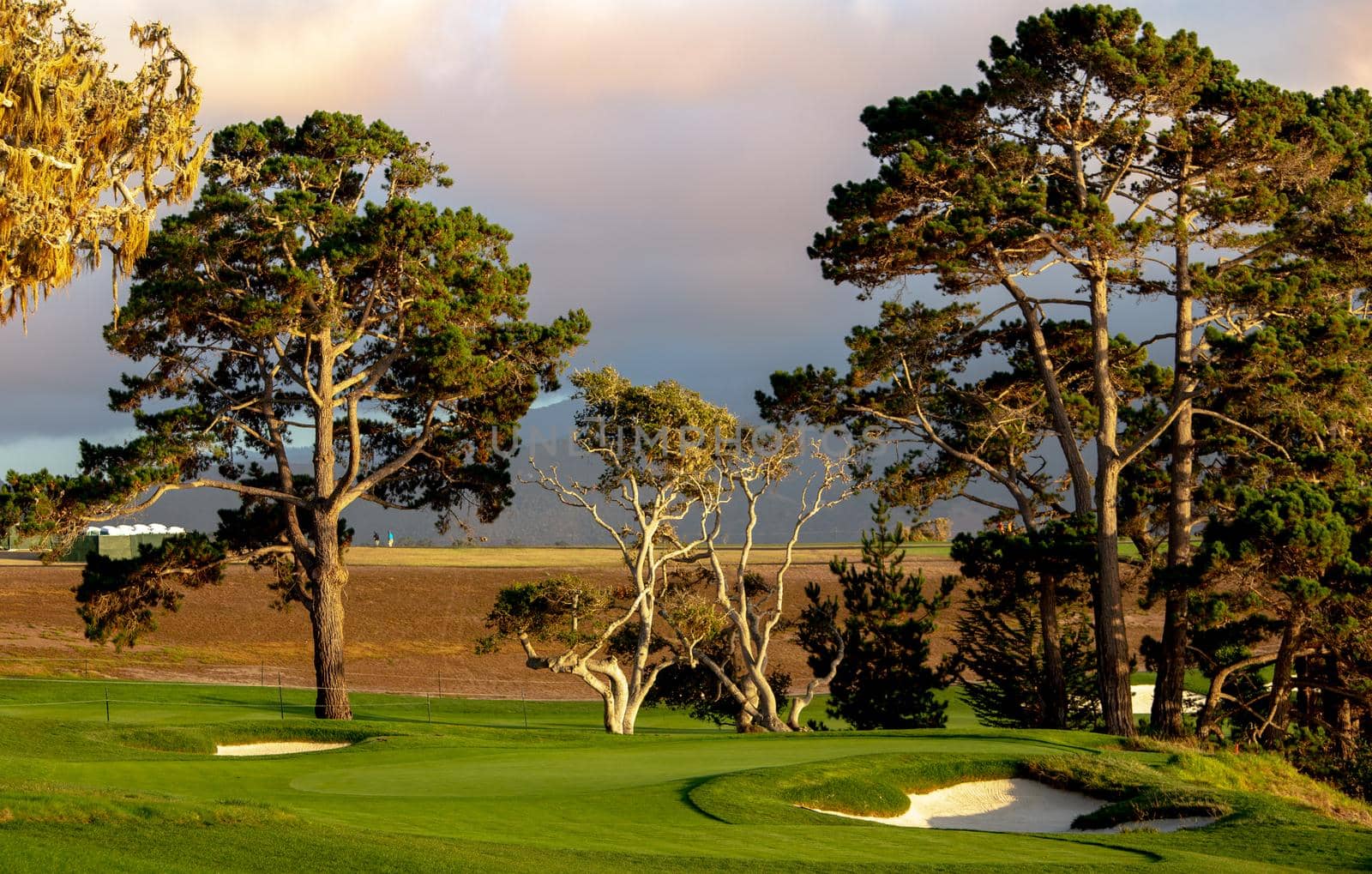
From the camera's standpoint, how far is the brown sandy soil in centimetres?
5156

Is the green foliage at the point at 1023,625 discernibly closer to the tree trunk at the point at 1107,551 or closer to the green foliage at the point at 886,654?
the tree trunk at the point at 1107,551

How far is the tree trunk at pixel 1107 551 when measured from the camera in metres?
29.8

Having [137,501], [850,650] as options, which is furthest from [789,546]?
[137,501]

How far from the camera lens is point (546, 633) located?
3466 centimetres

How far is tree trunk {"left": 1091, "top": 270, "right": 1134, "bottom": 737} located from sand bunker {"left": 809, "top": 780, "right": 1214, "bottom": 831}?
1182cm

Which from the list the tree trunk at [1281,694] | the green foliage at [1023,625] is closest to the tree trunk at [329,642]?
the green foliage at [1023,625]

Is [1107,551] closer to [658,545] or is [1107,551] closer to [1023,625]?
[1023,625]

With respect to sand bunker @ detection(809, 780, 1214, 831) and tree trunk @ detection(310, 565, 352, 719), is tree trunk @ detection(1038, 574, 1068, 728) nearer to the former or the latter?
sand bunker @ detection(809, 780, 1214, 831)

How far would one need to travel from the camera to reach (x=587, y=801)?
15.5 metres

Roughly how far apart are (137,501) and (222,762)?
1417 centimetres

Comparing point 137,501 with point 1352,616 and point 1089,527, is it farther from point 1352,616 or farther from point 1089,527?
point 1352,616

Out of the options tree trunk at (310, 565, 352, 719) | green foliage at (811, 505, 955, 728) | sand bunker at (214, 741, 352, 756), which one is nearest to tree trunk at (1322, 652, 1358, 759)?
green foliage at (811, 505, 955, 728)

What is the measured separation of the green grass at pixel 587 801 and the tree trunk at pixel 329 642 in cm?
559

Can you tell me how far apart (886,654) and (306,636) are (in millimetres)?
34468
